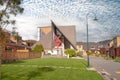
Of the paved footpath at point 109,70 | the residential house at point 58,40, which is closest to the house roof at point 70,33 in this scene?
the residential house at point 58,40

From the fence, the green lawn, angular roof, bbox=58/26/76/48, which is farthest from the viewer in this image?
angular roof, bbox=58/26/76/48

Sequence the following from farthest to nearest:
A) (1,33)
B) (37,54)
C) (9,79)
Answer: (37,54) → (9,79) → (1,33)

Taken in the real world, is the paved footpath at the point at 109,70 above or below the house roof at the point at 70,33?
below

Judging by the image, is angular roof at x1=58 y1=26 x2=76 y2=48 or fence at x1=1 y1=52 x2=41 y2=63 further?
angular roof at x1=58 y1=26 x2=76 y2=48

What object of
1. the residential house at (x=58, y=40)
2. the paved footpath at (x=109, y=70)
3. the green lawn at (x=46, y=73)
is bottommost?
the paved footpath at (x=109, y=70)

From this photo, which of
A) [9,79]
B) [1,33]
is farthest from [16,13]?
[9,79]

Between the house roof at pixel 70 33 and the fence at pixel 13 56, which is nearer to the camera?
the fence at pixel 13 56

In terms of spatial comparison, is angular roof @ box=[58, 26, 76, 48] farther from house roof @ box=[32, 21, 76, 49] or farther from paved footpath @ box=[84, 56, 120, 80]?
paved footpath @ box=[84, 56, 120, 80]

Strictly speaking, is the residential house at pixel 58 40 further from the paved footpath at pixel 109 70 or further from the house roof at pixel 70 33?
the paved footpath at pixel 109 70

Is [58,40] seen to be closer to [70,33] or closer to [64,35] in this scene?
[64,35]

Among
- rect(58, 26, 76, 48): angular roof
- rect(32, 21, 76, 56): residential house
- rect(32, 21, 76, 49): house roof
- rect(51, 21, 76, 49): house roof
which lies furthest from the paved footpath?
rect(58, 26, 76, 48): angular roof

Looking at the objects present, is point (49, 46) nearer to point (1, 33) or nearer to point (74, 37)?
point (74, 37)

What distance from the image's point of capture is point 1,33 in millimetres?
13492

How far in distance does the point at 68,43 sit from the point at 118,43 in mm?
16344
